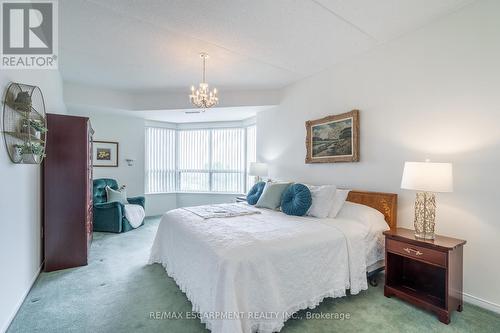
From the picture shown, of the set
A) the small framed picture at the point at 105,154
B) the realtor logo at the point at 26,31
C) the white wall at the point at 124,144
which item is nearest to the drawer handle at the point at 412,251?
the realtor logo at the point at 26,31

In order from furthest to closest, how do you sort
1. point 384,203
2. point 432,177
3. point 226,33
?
point 384,203 → point 226,33 → point 432,177

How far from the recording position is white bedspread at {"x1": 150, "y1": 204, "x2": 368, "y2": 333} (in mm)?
1767

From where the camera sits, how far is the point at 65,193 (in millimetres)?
3125

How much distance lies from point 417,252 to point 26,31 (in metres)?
4.38

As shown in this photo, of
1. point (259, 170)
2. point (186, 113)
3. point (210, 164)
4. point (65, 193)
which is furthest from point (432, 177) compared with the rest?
point (210, 164)

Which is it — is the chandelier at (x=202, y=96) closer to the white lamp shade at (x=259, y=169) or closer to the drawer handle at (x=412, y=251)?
the white lamp shade at (x=259, y=169)

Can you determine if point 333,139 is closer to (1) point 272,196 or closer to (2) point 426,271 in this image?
(1) point 272,196

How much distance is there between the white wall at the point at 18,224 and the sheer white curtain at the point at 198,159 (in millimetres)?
3366

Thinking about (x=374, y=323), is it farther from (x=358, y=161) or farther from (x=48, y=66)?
(x=48, y=66)

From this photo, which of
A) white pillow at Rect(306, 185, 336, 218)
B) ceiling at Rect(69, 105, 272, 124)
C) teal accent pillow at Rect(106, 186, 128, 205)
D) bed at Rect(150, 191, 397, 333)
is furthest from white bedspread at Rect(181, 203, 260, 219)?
teal accent pillow at Rect(106, 186, 128, 205)

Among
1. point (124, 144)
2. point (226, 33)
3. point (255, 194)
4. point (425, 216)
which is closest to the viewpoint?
point (425, 216)

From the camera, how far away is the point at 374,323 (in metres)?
2.05

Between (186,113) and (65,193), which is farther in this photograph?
(186,113)

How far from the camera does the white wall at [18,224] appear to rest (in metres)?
1.94
